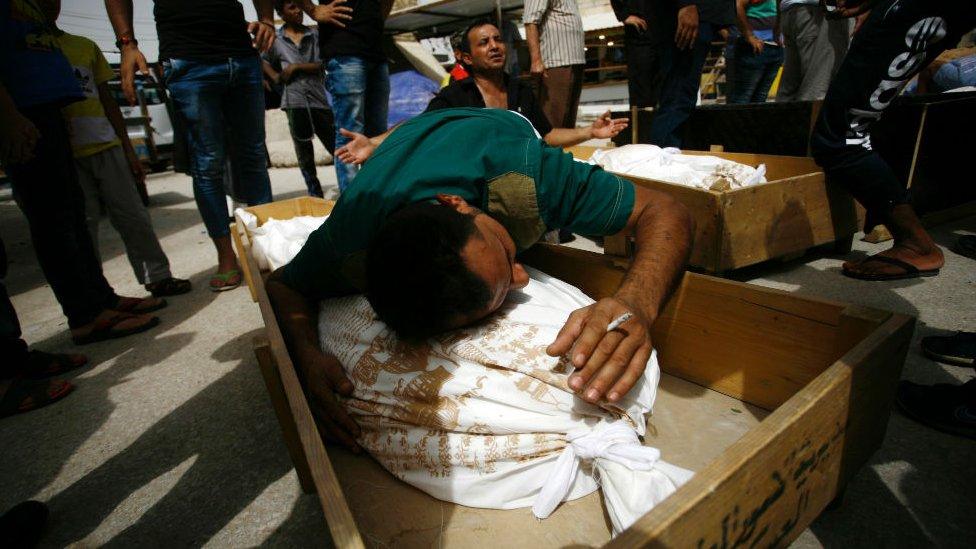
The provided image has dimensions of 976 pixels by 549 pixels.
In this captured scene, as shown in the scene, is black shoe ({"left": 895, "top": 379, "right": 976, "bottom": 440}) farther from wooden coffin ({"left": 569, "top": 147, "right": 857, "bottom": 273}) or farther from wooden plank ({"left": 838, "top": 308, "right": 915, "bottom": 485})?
wooden coffin ({"left": 569, "top": 147, "right": 857, "bottom": 273})

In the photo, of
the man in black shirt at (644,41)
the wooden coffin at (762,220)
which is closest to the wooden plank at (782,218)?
the wooden coffin at (762,220)

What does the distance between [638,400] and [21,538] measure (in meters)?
1.67

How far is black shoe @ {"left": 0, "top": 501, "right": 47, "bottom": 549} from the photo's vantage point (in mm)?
1271

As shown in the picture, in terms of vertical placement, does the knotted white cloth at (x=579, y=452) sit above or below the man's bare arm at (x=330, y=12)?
below

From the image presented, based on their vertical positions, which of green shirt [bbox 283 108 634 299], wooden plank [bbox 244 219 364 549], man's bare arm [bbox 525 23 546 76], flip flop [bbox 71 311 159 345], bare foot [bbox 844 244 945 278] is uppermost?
man's bare arm [bbox 525 23 546 76]

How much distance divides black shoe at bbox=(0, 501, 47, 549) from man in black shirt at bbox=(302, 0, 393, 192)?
234 cm

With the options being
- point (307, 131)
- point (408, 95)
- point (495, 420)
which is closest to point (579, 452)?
point (495, 420)

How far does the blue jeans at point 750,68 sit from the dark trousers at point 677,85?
1237 millimetres

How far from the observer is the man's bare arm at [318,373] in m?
1.28

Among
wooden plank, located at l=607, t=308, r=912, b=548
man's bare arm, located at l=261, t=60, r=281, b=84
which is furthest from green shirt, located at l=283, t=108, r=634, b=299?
man's bare arm, located at l=261, t=60, r=281, b=84

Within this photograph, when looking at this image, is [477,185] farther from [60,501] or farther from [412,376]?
[60,501]

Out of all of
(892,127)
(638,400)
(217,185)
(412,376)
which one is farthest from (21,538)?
(892,127)

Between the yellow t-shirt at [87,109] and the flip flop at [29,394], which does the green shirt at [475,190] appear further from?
the yellow t-shirt at [87,109]

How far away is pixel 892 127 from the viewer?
2.71 m
